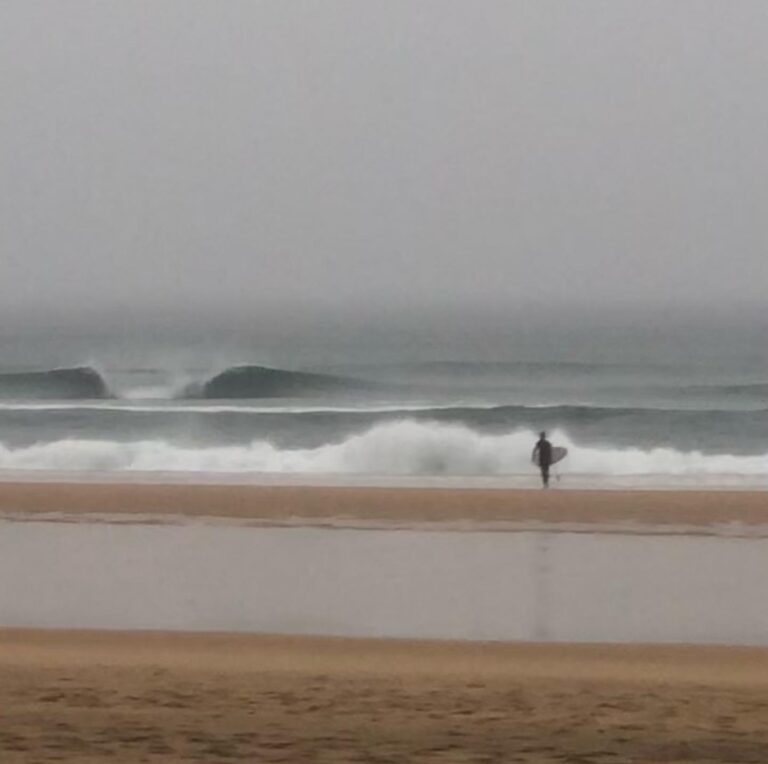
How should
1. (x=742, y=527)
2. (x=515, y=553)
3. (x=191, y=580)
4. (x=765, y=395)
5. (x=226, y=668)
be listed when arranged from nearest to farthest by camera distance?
1. (x=226, y=668)
2. (x=191, y=580)
3. (x=515, y=553)
4. (x=742, y=527)
5. (x=765, y=395)

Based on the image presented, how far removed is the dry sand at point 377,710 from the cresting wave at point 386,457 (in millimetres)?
5802

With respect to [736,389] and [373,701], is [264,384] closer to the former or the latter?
[736,389]

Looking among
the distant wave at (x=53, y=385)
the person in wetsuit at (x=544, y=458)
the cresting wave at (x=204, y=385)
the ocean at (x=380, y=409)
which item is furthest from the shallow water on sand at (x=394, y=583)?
the distant wave at (x=53, y=385)

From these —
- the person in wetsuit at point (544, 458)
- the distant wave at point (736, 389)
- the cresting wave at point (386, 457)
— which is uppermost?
the distant wave at point (736, 389)

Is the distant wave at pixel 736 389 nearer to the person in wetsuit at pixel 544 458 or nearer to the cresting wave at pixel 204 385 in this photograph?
the cresting wave at pixel 204 385

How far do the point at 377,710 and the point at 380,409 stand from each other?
7913 mm

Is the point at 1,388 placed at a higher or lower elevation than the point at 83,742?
higher

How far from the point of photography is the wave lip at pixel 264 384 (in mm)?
10422

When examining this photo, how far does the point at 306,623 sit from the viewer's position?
2.41 meters

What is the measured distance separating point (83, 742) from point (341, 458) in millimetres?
6703

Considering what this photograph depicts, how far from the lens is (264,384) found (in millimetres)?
10836

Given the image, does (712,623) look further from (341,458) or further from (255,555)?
(341,458)

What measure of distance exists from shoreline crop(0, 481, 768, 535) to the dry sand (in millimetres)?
1906

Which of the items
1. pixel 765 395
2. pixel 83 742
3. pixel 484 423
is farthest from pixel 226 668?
pixel 765 395
